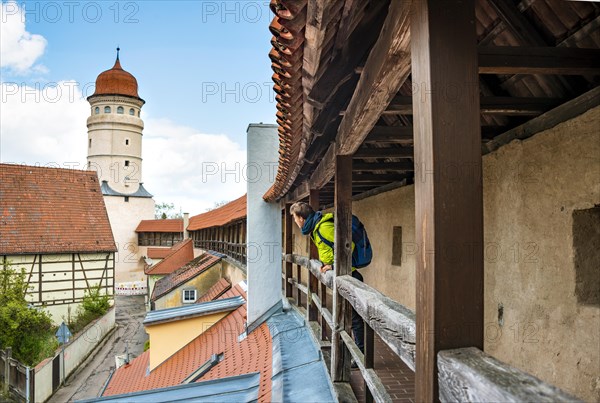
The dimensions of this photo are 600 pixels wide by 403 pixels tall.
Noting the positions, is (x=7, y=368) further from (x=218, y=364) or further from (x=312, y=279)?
(x=312, y=279)

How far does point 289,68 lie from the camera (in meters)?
1.99

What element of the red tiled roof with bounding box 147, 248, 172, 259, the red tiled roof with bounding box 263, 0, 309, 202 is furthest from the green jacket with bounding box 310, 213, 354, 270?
the red tiled roof with bounding box 147, 248, 172, 259

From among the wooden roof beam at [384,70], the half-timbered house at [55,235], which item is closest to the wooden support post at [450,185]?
the wooden roof beam at [384,70]

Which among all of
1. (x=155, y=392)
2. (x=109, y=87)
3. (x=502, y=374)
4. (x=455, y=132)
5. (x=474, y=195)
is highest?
(x=109, y=87)

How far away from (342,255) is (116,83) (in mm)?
37327

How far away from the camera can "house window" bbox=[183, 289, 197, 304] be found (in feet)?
56.2

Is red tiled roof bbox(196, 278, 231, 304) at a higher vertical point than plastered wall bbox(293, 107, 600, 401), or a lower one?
lower

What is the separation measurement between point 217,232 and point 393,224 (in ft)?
49.2

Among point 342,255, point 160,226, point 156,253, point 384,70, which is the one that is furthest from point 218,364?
point 160,226

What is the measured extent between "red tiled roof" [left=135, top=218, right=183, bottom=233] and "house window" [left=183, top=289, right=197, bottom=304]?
18.7 metres

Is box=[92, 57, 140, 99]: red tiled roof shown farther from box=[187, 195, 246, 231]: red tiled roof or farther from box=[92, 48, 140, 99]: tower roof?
box=[187, 195, 246, 231]: red tiled roof

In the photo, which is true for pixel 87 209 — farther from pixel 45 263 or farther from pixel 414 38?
pixel 414 38

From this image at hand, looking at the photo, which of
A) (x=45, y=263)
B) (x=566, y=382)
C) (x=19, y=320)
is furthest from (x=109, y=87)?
(x=566, y=382)

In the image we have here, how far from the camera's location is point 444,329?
47.1 inches
